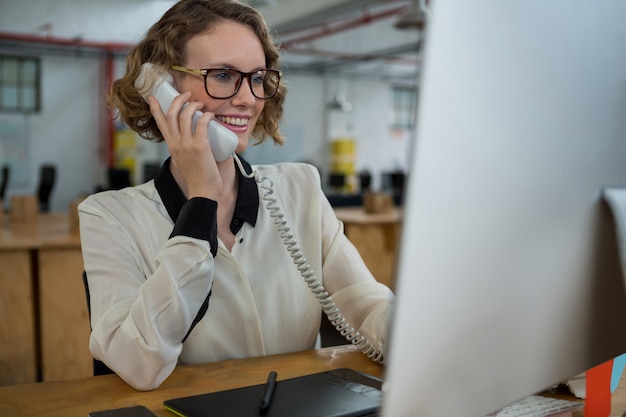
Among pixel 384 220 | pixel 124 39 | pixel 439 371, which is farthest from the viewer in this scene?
pixel 124 39

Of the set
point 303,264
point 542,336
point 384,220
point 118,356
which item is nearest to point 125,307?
point 118,356

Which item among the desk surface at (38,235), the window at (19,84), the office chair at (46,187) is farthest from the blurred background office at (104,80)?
the desk surface at (38,235)

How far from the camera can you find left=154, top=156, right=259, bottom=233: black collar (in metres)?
1.32

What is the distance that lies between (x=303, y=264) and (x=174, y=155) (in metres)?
0.33

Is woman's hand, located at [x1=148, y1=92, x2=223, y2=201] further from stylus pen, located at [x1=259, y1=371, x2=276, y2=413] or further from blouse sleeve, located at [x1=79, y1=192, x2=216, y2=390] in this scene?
stylus pen, located at [x1=259, y1=371, x2=276, y2=413]

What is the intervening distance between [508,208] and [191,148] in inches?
29.7

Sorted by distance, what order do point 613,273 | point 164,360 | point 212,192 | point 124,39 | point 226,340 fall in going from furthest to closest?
point 124,39 → point 226,340 → point 212,192 → point 164,360 → point 613,273

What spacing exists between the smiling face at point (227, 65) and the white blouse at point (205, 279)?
166 mm

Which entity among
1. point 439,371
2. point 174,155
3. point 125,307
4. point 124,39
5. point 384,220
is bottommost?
point 384,220

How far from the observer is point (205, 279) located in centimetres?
110

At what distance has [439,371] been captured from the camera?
1.64ft

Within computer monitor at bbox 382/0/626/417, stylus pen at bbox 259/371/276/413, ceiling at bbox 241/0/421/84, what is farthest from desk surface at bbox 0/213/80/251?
ceiling at bbox 241/0/421/84

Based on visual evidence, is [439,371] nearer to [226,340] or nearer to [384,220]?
[226,340]

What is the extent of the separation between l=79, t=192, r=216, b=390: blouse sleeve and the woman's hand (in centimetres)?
5
